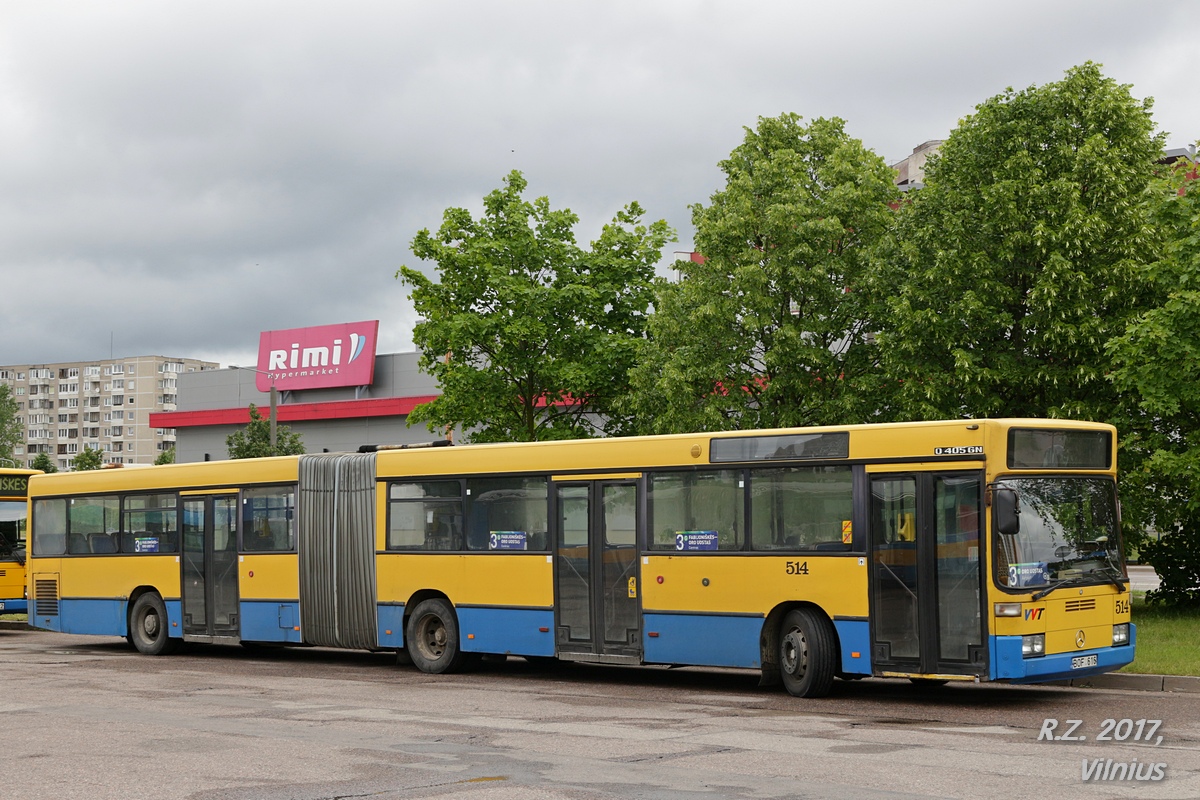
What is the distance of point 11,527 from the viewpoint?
90.7 feet

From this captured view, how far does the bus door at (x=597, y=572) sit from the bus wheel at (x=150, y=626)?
798 centimetres

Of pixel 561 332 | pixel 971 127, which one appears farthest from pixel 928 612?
pixel 561 332

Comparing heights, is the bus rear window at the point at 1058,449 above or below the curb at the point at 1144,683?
above

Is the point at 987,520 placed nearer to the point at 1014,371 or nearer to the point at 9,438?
the point at 1014,371

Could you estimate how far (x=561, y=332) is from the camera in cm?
3409

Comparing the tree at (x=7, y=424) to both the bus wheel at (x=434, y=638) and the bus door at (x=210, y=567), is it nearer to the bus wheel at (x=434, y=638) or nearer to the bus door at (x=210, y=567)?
the bus door at (x=210, y=567)

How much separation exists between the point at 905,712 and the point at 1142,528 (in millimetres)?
12086

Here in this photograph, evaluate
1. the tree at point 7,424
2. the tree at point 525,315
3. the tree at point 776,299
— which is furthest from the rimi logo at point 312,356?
the tree at point 7,424

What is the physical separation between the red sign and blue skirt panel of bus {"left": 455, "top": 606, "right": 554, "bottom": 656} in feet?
162

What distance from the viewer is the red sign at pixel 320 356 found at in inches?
2611

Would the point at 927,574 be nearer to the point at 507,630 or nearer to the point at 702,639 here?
the point at 702,639

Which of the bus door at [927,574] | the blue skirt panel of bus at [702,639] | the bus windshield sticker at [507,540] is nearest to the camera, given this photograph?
the bus door at [927,574]

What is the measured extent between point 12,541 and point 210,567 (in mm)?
8551

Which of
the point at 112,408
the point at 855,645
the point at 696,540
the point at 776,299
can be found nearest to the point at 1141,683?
the point at 855,645
